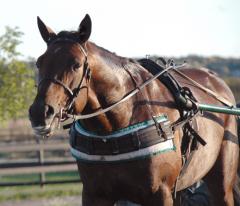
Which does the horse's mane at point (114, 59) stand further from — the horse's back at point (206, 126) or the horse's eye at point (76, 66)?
the horse's back at point (206, 126)

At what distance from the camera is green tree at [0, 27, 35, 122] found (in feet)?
63.2

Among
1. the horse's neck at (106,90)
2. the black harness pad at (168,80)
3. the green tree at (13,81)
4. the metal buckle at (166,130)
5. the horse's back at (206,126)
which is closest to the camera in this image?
the horse's neck at (106,90)

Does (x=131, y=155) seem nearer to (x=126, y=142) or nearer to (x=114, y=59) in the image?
(x=126, y=142)

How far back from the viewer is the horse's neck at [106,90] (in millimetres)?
4793

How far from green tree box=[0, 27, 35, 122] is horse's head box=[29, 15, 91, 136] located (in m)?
14.5

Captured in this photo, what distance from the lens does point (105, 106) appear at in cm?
488

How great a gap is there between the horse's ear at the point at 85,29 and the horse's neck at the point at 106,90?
13 centimetres

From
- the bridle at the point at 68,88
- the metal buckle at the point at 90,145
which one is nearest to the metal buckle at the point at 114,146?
the metal buckle at the point at 90,145

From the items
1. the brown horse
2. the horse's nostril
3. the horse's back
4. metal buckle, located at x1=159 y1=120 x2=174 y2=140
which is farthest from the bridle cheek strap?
the horse's back

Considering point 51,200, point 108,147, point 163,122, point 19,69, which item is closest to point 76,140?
point 108,147

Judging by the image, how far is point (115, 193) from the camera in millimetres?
5102

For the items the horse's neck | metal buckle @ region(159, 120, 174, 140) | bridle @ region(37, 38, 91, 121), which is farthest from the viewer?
metal buckle @ region(159, 120, 174, 140)

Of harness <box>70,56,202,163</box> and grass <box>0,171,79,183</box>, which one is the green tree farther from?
harness <box>70,56,202,163</box>

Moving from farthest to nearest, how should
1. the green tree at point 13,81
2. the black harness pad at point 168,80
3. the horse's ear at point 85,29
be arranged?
the green tree at point 13,81 → the black harness pad at point 168,80 → the horse's ear at point 85,29
